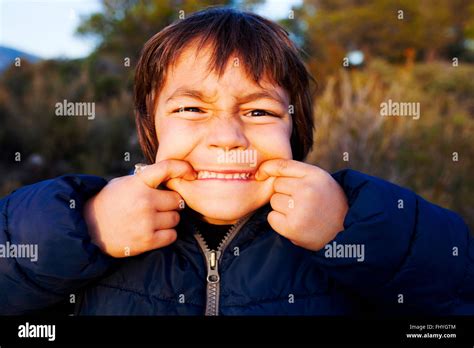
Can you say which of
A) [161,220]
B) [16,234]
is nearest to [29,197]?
[16,234]

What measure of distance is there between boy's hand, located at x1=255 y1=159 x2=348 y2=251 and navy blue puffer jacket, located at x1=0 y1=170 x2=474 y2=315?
0.04m

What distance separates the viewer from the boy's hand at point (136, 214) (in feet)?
4.47

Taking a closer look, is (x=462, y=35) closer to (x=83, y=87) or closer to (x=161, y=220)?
(x=83, y=87)

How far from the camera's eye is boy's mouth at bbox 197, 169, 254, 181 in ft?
4.66

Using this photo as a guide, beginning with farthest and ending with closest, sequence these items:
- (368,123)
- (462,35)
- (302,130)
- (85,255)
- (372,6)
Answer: (372,6), (462,35), (368,123), (302,130), (85,255)

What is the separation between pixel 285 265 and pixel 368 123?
2903 mm

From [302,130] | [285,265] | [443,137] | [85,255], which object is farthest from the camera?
[443,137]

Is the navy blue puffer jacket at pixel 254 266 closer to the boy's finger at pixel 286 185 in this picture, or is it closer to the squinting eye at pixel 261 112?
the boy's finger at pixel 286 185

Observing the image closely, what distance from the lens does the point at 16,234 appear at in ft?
4.45

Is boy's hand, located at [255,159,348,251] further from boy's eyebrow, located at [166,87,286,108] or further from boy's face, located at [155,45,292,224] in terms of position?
boy's eyebrow, located at [166,87,286,108]

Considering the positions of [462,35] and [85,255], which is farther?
[462,35]

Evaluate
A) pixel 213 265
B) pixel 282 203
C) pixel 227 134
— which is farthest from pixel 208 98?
pixel 213 265

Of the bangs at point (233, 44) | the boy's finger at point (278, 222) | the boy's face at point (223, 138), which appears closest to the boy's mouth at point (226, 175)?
the boy's face at point (223, 138)

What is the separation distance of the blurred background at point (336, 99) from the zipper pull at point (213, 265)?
731mm
